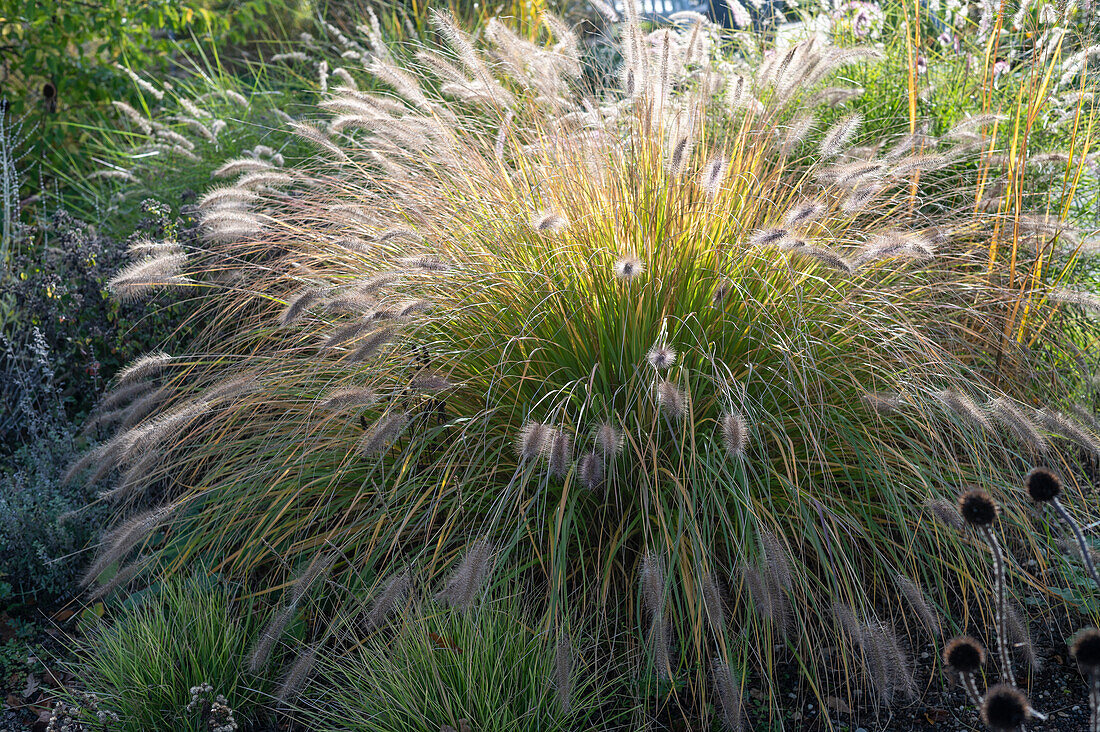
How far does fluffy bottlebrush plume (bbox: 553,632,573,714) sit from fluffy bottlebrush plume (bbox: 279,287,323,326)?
1225 mm

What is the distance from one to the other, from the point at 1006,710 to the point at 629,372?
161 cm

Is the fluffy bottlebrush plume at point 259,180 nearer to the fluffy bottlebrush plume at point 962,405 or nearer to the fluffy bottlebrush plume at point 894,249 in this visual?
the fluffy bottlebrush plume at point 894,249

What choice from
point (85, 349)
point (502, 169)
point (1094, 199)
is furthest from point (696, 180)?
point (85, 349)

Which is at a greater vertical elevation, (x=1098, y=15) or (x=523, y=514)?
(x=1098, y=15)

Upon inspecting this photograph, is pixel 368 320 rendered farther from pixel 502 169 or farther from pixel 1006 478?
pixel 1006 478

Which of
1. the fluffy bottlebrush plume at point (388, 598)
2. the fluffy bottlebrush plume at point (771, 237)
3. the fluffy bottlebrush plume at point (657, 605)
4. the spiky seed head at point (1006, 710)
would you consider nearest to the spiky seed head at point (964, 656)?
the spiky seed head at point (1006, 710)

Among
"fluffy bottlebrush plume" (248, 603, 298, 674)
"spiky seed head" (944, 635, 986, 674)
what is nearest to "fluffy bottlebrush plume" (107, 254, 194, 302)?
"fluffy bottlebrush plume" (248, 603, 298, 674)

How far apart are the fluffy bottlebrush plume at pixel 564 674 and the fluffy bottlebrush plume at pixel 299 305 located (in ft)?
4.02

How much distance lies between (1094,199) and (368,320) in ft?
11.7

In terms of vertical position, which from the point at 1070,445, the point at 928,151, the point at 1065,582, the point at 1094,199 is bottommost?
the point at 1065,582

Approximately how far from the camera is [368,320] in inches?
103

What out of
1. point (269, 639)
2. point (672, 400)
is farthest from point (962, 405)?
point (269, 639)

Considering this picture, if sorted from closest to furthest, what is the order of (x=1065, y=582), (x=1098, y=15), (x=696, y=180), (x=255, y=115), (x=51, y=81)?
(x=1065, y=582), (x=696, y=180), (x=1098, y=15), (x=255, y=115), (x=51, y=81)

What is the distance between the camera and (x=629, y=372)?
2.92m
